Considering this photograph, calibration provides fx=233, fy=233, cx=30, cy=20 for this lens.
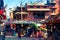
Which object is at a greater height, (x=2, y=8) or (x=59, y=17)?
(x=59, y=17)

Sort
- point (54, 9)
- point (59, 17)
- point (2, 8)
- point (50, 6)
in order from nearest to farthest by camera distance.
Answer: point (59, 17) → point (2, 8) → point (54, 9) → point (50, 6)

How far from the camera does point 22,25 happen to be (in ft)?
129

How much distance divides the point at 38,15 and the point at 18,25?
8.47 m

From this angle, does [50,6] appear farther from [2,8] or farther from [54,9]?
[2,8]

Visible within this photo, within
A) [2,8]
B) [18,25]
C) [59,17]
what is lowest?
[18,25]

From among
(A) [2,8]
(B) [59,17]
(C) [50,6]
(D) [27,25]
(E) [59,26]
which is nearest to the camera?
(B) [59,17]

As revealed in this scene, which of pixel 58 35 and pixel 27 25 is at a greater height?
pixel 58 35

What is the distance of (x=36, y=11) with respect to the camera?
4809 cm

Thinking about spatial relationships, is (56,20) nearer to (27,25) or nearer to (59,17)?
(59,17)

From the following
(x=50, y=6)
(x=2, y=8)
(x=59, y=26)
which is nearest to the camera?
(x=59, y=26)

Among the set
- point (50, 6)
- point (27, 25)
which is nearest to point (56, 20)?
point (27, 25)

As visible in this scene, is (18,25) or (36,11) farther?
(36,11)

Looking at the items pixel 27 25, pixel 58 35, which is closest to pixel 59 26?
pixel 58 35

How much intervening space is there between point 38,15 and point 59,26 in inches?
1391
